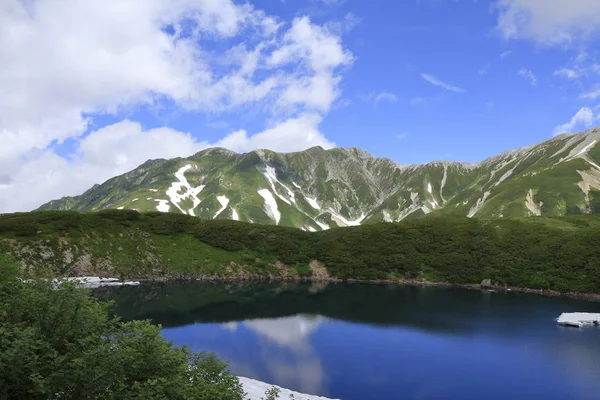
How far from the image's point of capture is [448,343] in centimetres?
6462

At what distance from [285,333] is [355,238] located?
85529mm

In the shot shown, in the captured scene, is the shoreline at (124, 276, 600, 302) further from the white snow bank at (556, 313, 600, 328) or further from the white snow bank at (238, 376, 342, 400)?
the white snow bank at (238, 376, 342, 400)

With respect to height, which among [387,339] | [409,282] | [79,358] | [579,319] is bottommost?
[387,339]

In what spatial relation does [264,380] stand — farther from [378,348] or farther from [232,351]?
[378,348]

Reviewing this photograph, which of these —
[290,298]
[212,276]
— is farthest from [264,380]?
[212,276]

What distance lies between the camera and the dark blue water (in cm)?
4694

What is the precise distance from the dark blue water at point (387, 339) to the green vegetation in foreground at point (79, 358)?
27.4 m

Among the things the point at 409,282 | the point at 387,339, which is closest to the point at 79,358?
the point at 387,339

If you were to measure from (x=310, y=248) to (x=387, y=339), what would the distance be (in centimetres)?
8505

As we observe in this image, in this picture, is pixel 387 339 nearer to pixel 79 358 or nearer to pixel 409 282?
pixel 79 358

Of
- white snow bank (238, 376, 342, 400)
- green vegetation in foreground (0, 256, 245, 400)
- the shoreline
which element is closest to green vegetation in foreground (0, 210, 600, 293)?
the shoreline

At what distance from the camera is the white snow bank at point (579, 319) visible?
→ 74.7m

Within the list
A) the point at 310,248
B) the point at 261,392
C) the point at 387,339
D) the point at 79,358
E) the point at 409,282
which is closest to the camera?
the point at 79,358

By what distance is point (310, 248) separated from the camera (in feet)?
493
